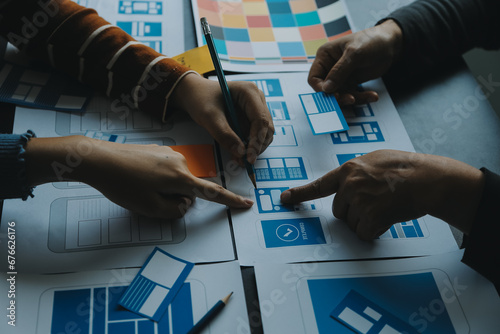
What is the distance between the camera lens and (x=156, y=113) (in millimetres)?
860

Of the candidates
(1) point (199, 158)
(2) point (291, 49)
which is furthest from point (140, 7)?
(1) point (199, 158)

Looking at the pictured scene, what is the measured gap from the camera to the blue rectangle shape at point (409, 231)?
0.73 m

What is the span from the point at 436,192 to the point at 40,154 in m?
0.61

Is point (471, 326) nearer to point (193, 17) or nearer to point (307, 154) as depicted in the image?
point (307, 154)

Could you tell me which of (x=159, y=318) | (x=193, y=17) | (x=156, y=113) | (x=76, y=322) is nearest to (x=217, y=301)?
(x=159, y=318)

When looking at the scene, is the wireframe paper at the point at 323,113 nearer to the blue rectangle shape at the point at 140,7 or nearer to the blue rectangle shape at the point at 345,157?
the blue rectangle shape at the point at 345,157

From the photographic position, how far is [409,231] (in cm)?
74

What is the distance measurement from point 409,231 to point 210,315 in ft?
1.15

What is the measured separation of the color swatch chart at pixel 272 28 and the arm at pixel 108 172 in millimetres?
363

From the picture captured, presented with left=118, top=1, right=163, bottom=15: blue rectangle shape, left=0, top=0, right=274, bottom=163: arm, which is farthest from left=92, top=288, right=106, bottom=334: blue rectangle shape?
left=118, top=1, right=163, bottom=15: blue rectangle shape

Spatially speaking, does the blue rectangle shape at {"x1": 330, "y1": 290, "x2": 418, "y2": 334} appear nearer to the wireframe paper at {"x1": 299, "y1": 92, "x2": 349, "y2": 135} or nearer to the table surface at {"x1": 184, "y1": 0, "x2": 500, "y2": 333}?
the table surface at {"x1": 184, "y1": 0, "x2": 500, "y2": 333}

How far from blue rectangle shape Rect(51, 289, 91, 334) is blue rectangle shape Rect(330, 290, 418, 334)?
1.08ft

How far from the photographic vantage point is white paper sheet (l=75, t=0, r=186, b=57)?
1.00 meters

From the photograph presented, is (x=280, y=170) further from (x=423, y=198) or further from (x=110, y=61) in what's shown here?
(x=110, y=61)
